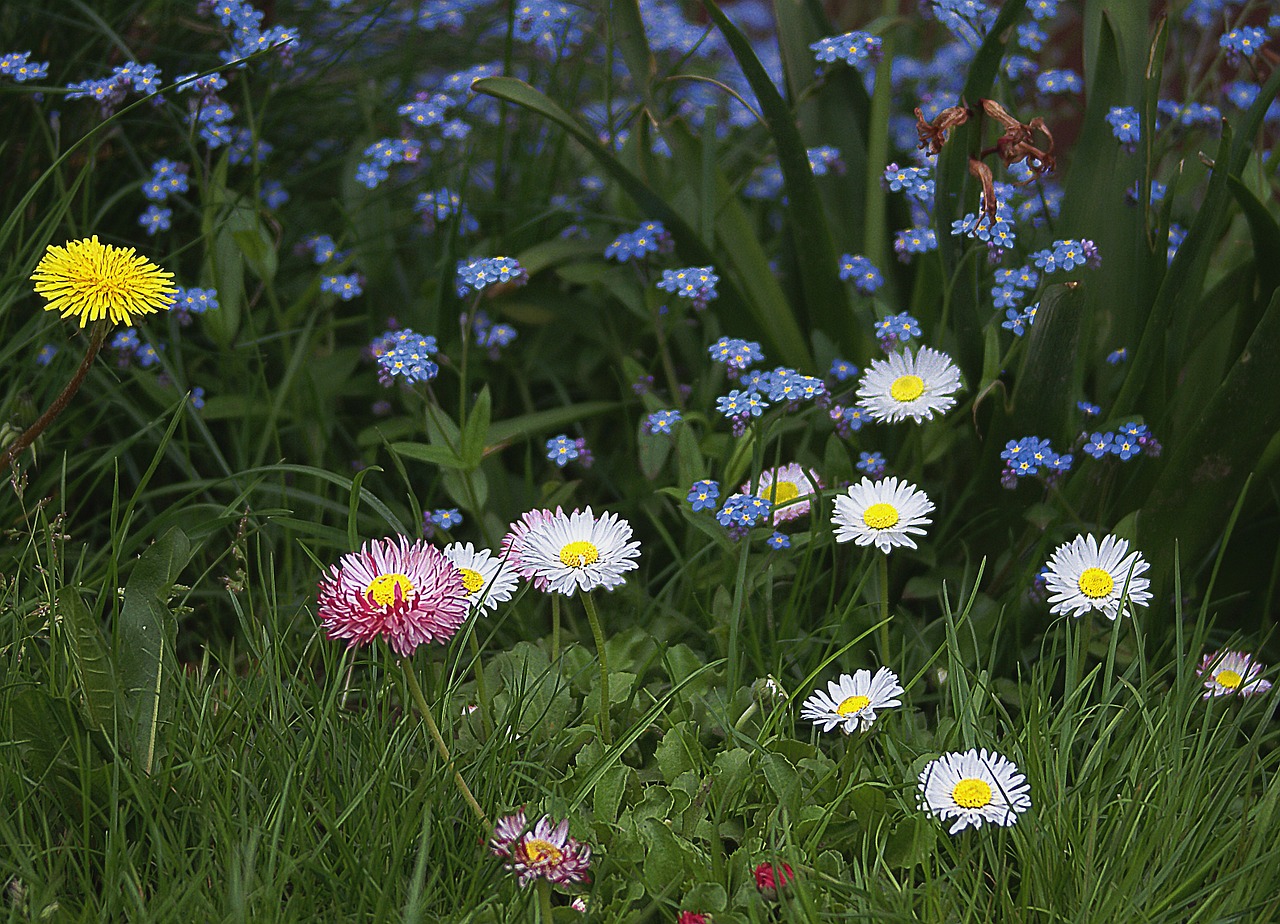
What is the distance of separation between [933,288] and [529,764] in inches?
47.4

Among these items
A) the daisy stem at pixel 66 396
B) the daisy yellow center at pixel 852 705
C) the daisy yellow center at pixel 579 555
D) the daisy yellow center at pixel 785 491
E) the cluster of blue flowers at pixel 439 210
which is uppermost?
the cluster of blue flowers at pixel 439 210

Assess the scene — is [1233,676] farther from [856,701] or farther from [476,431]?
[476,431]

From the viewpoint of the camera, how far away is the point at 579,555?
151cm

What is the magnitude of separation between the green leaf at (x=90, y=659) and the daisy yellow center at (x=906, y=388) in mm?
1123

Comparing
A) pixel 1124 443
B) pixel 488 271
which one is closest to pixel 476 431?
pixel 488 271

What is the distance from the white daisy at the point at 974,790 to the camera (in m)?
1.33

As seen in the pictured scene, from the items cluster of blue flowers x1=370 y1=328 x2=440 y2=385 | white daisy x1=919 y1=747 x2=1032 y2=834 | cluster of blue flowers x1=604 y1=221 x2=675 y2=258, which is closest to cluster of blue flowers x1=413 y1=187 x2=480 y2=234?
cluster of blue flowers x1=604 y1=221 x2=675 y2=258

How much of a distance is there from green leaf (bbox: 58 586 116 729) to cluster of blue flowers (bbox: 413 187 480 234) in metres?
1.11

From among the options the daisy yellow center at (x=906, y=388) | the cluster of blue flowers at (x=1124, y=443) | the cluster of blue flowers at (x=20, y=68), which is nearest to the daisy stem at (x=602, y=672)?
the daisy yellow center at (x=906, y=388)

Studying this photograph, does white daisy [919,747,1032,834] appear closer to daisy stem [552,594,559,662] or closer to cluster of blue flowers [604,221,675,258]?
daisy stem [552,594,559,662]

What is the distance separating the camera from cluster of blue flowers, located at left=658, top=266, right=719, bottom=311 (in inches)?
82.4

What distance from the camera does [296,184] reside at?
2730 mm

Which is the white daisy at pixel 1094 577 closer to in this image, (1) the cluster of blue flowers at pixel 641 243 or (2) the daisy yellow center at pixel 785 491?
(2) the daisy yellow center at pixel 785 491

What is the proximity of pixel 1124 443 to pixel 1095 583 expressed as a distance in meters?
0.37
